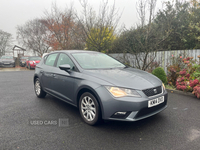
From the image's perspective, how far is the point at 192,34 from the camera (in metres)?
8.65

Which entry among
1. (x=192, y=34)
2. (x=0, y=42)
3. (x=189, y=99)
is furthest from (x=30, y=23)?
(x=189, y=99)

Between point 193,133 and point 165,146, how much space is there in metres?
0.80

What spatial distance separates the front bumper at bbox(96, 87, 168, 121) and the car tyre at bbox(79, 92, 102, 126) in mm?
151

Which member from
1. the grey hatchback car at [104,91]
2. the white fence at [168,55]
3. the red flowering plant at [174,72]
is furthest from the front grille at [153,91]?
the white fence at [168,55]

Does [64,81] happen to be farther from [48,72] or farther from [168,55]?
[168,55]

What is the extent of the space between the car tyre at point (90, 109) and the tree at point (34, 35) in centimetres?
3226

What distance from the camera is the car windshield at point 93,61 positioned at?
3703mm

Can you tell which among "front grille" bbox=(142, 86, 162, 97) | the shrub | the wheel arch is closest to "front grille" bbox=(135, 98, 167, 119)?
"front grille" bbox=(142, 86, 162, 97)

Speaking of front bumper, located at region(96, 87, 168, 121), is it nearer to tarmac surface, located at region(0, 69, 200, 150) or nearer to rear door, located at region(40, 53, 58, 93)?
tarmac surface, located at region(0, 69, 200, 150)

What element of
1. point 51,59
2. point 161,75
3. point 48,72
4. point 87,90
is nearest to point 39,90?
point 48,72

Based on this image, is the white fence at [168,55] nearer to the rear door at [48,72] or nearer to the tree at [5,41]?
the rear door at [48,72]

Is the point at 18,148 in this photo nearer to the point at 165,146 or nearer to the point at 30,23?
the point at 165,146

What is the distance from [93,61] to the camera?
393 cm

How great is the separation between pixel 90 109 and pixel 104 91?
584 mm
